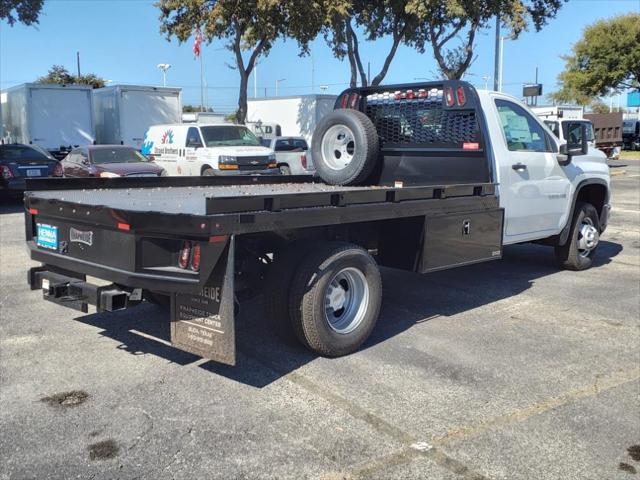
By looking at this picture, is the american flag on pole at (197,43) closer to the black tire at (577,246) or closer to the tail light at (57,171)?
the tail light at (57,171)

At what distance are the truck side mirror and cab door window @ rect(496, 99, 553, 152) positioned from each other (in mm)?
183

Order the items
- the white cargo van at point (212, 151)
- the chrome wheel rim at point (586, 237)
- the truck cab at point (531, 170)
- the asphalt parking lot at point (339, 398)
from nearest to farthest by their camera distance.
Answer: the asphalt parking lot at point (339, 398), the truck cab at point (531, 170), the chrome wheel rim at point (586, 237), the white cargo van at point (212, 151)

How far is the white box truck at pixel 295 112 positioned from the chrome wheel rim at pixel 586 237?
1778 centimetres

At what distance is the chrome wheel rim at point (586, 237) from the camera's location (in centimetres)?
807

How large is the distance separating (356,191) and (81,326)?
2809 mm

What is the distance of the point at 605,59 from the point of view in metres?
42.5

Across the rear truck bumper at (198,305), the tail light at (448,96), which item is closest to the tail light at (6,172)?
the rear truck bumper at (198,305)

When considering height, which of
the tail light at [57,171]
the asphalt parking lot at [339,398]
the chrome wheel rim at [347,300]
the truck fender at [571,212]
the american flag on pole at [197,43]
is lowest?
the asphalt parking lot at [339,398]

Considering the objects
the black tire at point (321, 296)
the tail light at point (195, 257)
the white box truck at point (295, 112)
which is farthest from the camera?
the white box truck at point (295, 112)

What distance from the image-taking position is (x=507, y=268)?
855cm

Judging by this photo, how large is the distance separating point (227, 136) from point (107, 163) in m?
3.67

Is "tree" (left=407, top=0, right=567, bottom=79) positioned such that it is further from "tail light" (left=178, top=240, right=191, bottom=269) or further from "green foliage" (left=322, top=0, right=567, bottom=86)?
"tail light" (left=178, top=240, right=191, bottom=269)

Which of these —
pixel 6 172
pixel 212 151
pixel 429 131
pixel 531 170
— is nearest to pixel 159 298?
pixel 429 131

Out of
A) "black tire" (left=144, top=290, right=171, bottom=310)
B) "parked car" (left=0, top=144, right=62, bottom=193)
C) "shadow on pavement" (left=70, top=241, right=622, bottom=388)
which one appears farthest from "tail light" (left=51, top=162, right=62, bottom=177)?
"black tire" (left=144, top=290, right=171, bottom=310)
